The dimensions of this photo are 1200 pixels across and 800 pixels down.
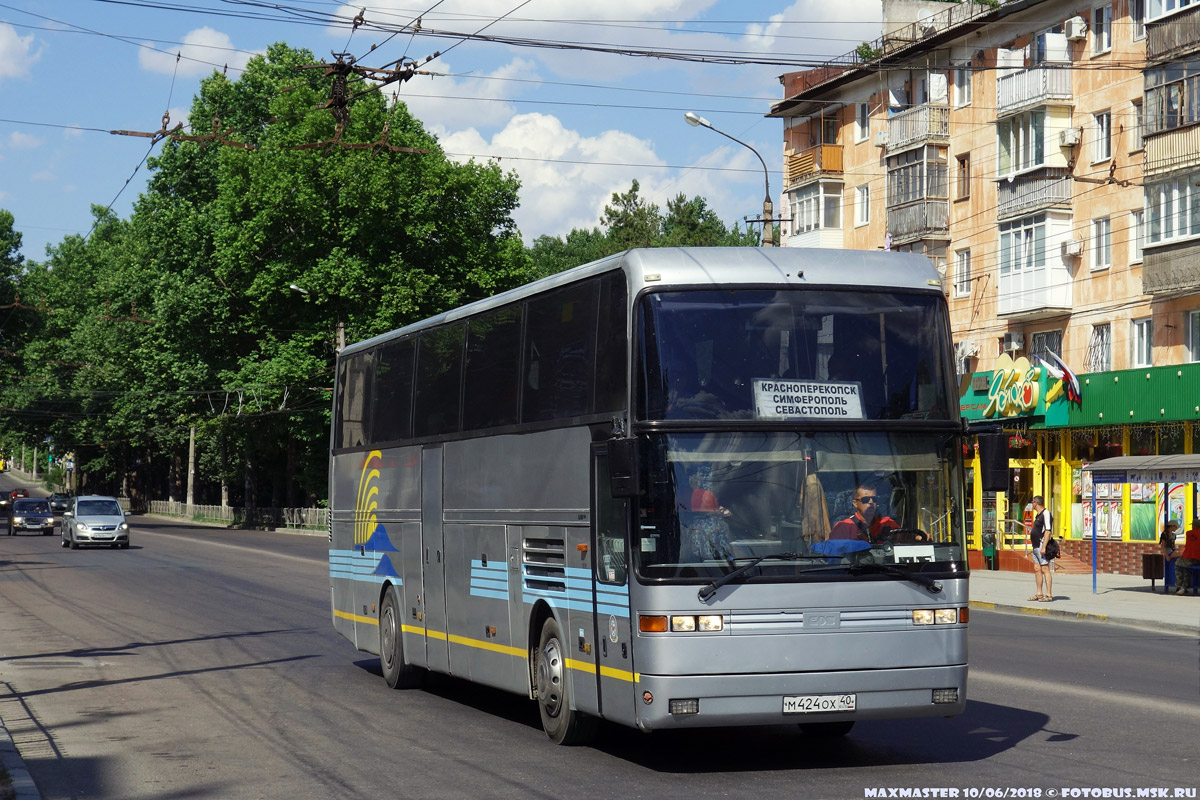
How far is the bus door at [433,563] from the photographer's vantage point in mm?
13844

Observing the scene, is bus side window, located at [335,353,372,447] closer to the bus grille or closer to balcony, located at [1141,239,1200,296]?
the bus grille

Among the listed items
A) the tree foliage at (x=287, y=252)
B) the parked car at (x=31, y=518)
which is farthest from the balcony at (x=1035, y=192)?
the parked car at (x=31, y=518)

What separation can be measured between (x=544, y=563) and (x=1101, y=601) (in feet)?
63.8

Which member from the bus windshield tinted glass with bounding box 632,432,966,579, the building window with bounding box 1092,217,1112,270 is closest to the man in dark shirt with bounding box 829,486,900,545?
the bus windshield tinted glass with bounding box 632,432,966,579

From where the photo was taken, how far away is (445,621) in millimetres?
13734

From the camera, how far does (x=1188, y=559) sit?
29641 mm

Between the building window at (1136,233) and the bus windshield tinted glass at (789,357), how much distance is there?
102ft

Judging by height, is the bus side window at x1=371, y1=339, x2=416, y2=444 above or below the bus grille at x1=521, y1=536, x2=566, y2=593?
above

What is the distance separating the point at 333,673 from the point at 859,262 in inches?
319

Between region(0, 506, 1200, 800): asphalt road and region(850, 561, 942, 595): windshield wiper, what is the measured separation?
3.70ft

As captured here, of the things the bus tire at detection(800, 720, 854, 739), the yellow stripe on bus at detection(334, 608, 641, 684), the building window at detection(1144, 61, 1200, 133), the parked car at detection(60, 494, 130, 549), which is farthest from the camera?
the parked car at detection(60, 494, 130, 549)

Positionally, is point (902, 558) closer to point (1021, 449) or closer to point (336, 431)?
point (336, 431)

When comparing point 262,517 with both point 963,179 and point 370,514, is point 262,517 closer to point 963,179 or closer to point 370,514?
point 963,179

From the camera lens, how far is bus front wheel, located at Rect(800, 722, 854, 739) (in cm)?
1134
